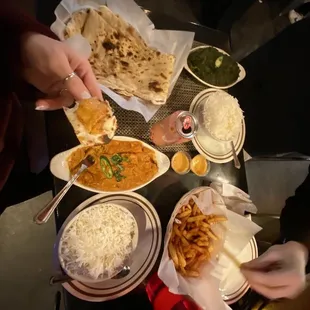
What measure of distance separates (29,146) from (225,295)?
1.48 m

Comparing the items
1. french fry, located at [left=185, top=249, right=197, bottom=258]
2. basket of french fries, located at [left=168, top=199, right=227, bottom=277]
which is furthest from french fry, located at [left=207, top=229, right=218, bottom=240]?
french fry, located at [left=185, top=249, right=197, bottom=258]

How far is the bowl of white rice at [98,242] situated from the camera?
176 cm

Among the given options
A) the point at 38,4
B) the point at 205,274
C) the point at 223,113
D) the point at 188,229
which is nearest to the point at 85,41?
the point at 38,4

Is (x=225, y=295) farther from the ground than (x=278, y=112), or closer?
closer

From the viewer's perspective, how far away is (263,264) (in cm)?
188

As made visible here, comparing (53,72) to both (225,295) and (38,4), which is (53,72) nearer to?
(38,4)

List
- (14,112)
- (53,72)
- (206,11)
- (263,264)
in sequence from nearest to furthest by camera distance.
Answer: (53,72)
(14,112)
(263,264)
(206,11)

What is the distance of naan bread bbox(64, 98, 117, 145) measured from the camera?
167 centimetres

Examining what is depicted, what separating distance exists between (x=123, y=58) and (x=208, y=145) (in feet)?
2.36

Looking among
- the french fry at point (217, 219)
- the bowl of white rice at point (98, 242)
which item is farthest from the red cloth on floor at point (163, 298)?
the french fry at point (217, 219)

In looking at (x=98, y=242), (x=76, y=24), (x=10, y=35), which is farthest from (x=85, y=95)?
(x=98, y=242)

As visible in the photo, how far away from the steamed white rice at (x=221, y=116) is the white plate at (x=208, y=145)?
0.06 metres

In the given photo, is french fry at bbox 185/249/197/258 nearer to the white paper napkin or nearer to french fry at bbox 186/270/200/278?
french fry at bbox 186/270/200/278

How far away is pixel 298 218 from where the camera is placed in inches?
82.2
